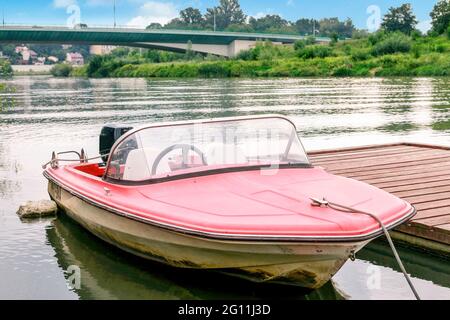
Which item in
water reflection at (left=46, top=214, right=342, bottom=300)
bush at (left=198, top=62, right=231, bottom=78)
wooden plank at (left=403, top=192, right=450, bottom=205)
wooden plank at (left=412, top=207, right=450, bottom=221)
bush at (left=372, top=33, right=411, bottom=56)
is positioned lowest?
water reflection at (left=46, top=214, right=342, bottom=300)

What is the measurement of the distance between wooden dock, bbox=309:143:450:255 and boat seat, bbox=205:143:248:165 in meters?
2.25

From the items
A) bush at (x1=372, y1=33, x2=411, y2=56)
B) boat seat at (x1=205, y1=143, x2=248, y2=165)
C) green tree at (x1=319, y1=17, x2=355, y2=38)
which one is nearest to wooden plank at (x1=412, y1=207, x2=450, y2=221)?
boat seat at (x1=205, y1=143, x2=248, y2=165)

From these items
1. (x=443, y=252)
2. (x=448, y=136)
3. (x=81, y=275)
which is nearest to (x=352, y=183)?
(x=443, y=252)

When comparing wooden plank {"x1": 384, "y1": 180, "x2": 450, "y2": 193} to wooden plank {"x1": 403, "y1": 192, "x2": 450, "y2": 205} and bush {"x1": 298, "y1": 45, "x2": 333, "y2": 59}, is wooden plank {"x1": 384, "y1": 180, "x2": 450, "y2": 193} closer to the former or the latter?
wooden plank {"x1": 403, "y1": 192, "x2": 450, "y2": 205}

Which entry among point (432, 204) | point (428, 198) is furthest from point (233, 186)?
point (428, 198)

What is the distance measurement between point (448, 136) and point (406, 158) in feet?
28.7

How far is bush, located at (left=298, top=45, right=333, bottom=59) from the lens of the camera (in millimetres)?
78062

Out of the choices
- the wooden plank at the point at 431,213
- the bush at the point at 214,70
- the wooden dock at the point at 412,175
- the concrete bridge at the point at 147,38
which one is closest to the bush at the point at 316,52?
the bush at the point at 214,70

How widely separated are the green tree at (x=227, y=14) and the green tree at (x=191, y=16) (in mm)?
2088

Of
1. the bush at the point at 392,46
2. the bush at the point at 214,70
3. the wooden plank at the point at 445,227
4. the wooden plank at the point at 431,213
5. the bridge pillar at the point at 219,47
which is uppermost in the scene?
the bridge pillar at the point at 219,47

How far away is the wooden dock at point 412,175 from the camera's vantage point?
303 inches

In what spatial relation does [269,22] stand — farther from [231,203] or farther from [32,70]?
[231,203]

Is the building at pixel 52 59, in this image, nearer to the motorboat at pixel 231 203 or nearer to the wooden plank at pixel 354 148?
the wooden plank at pixel 354 148
